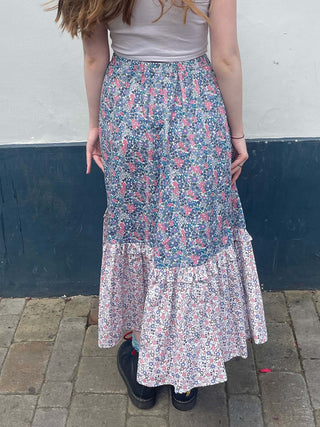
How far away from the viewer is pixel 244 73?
265cm

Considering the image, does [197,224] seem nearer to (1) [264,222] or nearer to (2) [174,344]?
A: (2) [174,344]

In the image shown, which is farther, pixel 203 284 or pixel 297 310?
pixel 297 310

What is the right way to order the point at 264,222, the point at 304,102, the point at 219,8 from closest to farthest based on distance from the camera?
the point at 219,8
the point at 304,102
the point at 264,222

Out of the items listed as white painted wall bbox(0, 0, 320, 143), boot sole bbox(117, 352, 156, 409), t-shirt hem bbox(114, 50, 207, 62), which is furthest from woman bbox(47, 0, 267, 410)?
white painted wall bbox(0, 0, 320, 143)

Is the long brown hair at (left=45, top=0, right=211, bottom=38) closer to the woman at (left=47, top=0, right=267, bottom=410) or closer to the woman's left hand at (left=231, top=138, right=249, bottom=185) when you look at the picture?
the woman at (left=47, top=0, right=267, bottom=410)

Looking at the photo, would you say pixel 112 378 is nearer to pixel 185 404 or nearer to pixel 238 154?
pixel 185 404

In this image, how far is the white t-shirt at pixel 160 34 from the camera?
1779 mm

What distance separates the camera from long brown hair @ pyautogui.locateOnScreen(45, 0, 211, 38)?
1.73 meters

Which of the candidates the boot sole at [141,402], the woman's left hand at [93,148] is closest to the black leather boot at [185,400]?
the boot sole at [141,402]

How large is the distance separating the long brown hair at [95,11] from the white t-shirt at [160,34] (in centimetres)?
3

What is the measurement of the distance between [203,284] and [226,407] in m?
0.69

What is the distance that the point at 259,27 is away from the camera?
2561 millimetres

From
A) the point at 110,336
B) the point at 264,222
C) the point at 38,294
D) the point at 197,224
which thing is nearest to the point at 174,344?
the point at 110,336

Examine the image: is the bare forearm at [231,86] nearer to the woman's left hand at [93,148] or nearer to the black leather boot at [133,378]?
the woman's left hand at [93,148]
